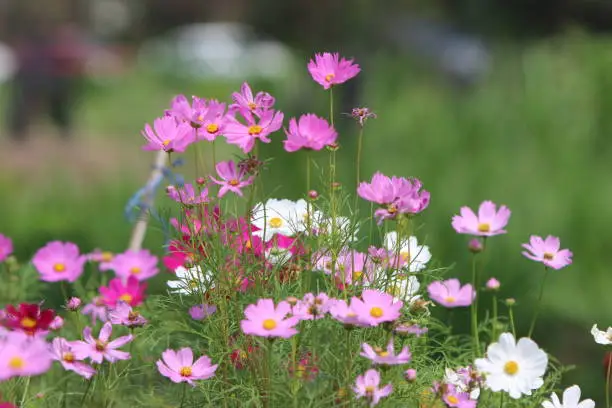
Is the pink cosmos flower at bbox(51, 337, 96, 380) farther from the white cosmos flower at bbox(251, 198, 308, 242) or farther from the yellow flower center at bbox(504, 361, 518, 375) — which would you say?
the yellow flower center at bbox(504, 361, 518, 375)

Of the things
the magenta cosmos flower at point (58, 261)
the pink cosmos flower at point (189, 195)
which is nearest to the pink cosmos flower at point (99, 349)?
the pink cosmos flower at point (189, 195)

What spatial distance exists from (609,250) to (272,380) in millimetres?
2744

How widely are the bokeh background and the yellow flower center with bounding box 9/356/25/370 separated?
1.58 meters

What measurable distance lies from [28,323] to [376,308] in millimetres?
573

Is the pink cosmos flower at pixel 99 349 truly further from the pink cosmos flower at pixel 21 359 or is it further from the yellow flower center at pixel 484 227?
the yellow flower center at pixel 484 227

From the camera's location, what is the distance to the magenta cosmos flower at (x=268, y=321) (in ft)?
4.41

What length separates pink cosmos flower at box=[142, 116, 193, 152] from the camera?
151 centimetres

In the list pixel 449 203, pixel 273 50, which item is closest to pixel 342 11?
pixel 449 203

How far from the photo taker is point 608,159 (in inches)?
181

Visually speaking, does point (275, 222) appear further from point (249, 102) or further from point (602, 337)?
point (602, 337)

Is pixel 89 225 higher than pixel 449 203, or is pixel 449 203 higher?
pixel 449 203

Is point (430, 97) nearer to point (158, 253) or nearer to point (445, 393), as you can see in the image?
point (158, 253)

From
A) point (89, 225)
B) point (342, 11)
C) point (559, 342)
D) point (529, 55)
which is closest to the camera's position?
point (559, 342)

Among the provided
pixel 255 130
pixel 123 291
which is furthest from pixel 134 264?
pixel 255 130
